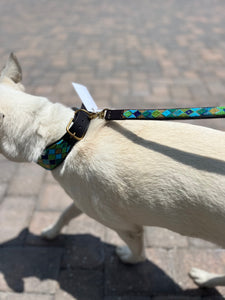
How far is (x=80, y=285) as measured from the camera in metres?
2.01

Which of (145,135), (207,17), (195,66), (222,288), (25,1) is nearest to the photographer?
(145,135)

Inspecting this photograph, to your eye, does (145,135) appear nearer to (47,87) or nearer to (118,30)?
(47,87)

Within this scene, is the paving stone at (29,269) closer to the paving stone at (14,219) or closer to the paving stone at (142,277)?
the paving stone at (14,219)

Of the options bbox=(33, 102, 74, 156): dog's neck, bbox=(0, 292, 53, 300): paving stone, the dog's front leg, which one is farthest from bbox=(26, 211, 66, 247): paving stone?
bbox=(33, 102, 74, 156): dog's neck

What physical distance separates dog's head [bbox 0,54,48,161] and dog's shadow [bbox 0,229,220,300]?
994 mm

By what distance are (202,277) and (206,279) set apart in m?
0.03

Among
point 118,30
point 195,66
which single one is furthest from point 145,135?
point 118,30

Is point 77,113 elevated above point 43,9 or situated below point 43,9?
above

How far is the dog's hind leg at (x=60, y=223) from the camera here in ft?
7.11

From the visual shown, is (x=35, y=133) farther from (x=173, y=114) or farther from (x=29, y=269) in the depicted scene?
(x=29, y=269)

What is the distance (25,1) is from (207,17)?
7.04m

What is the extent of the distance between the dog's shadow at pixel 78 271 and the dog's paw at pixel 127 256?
57mm

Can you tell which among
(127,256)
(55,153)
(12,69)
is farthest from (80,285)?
(12,69)

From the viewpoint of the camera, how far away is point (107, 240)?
2307mm
